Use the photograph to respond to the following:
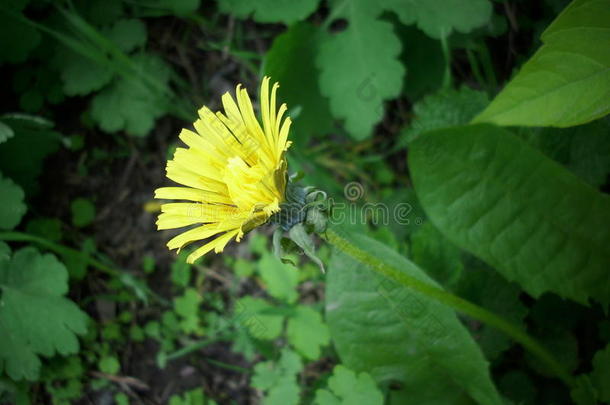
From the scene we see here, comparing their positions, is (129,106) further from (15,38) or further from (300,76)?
(300,76)

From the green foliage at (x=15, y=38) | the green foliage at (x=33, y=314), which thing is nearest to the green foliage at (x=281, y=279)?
the green foliage at (x=33, y=314)

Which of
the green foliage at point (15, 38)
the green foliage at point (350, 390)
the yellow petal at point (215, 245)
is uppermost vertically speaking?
the green foliage at point (15, 38)

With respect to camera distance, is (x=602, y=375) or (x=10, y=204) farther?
(x=10, y=204)

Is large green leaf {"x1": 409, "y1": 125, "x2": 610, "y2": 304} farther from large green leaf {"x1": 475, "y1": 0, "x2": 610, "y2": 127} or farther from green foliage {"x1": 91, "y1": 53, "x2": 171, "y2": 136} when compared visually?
green foliage {"x1": 91, "y1": 53, "x2": 171, "y2": 136}

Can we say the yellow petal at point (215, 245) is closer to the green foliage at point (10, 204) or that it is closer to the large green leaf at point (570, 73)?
the large green leaf at point (570, 73)

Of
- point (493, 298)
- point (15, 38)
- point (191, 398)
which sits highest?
point (15, 38)

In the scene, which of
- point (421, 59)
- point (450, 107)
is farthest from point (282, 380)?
point (421, 59)
